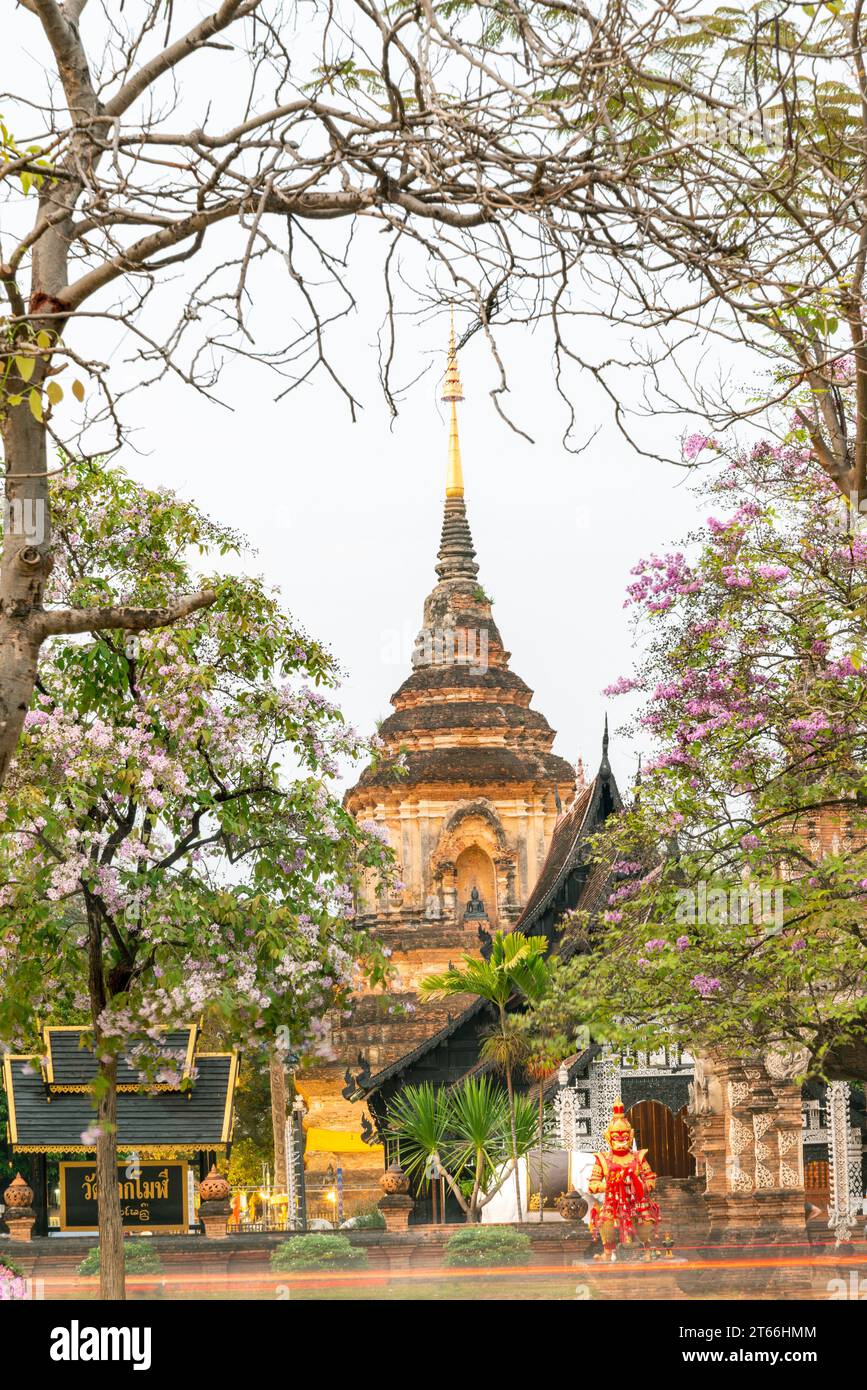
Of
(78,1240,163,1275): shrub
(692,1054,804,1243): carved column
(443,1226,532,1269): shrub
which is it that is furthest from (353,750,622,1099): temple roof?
(78,1240,163,1275): shrub

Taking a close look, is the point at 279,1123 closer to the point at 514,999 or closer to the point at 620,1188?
the point at 514,999

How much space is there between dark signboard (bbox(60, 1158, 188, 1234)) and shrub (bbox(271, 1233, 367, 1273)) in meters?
1.11

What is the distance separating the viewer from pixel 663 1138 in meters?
25.8

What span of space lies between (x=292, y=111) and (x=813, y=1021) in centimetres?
984

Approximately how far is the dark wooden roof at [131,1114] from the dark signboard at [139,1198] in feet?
1.44

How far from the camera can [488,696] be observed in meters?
39.1

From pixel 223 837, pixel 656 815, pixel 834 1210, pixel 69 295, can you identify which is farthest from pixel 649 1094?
pixel 69 295

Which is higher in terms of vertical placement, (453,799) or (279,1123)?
(453,799)

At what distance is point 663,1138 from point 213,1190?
8194 mm

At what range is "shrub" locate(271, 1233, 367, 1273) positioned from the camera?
19516 millimetres

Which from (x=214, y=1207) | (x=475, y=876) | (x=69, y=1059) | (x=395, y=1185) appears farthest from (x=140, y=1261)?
(x=475, y=876)

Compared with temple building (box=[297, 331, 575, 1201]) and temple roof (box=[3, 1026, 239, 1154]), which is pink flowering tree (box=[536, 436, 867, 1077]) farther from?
temple building (box=[297, 331, 575, 1201])

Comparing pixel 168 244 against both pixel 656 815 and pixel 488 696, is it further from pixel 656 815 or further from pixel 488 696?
pixel 488 696

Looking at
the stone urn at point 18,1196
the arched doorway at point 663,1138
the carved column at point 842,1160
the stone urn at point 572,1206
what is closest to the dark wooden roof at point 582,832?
the arched doorway at point 663,1138
